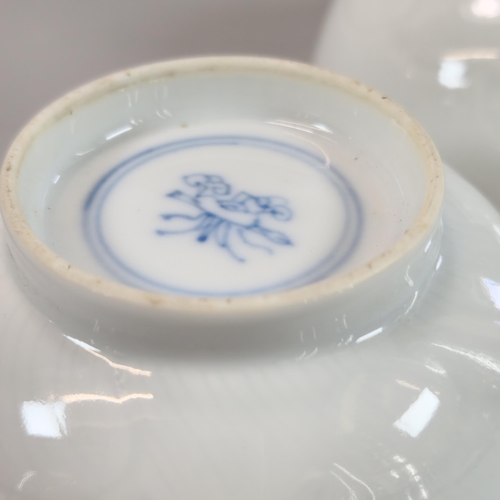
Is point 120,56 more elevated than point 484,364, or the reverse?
point 120,56

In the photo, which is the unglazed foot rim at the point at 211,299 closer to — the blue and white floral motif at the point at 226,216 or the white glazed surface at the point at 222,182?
the white glazed surface at the point at 222,182

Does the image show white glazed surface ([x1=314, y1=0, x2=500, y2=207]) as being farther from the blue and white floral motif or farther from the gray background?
the gray background

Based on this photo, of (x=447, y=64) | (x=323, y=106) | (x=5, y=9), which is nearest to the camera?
(x=323, y=106)

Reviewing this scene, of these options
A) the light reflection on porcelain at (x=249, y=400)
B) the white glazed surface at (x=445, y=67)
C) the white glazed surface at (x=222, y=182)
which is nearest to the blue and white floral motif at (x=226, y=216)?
the white glazed surface at (x=222, y=182)

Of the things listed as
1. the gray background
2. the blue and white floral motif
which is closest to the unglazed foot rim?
the blue and white floral motif

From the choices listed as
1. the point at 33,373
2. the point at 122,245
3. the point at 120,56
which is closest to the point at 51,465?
the point at 33,373

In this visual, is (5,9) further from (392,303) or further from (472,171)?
(392,303)
